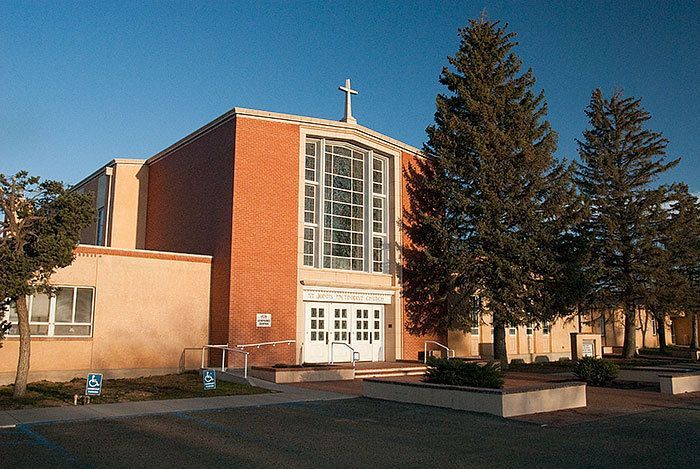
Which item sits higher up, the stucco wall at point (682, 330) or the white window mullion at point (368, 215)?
the white window mullion at point (368, 215)

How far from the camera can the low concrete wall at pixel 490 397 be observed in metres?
12.7

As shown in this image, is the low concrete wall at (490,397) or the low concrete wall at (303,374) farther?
the low concrete wall at (303,374)

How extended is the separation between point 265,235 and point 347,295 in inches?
159

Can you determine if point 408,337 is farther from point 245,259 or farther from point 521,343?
point 521,343

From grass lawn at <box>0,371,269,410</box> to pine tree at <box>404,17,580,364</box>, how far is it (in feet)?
34.7

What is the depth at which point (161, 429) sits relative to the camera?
10.6 metres

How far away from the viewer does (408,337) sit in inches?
1001

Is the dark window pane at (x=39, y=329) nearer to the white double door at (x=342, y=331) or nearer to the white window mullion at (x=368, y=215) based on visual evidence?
the white double door at (x=342, y=331)

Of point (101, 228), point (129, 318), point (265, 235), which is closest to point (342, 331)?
point (265, 235)

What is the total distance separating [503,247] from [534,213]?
186 cm

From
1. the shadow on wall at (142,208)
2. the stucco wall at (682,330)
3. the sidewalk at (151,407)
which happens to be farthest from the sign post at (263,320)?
the stucco wall at (682,330)

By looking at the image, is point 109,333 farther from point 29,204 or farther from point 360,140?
point 360,140

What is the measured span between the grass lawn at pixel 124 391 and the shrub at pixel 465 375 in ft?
15.0

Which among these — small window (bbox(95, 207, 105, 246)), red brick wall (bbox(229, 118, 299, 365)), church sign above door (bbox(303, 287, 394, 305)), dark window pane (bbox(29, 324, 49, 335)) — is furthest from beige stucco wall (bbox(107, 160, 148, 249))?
dark window pane (bbox(29, 324, 49, 335))
